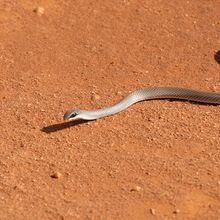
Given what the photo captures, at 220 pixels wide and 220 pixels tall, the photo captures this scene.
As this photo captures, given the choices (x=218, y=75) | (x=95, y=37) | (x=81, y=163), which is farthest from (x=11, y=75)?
(x=218, y=75)

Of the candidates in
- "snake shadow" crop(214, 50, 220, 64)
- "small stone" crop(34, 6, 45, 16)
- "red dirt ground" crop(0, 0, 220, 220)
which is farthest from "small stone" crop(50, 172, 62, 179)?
"small stone" crop(34, 6, 45, 16)

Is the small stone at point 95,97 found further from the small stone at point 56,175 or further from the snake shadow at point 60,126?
the small stone at point 56,175

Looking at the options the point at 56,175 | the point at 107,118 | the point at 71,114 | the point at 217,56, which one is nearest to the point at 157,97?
the point at 107,118

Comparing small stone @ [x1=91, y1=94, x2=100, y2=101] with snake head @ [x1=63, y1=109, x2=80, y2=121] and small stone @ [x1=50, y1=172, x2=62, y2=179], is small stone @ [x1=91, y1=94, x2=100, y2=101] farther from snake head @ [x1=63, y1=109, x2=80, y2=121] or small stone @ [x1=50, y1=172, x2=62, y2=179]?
small stone @ [x1=50, y1=172, x2=62, y2=179]

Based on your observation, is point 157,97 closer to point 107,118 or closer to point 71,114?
point 107,118

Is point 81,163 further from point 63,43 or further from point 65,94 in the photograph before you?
point 63,43

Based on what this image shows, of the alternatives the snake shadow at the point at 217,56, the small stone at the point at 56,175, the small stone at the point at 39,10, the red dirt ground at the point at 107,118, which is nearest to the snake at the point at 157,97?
the red dirt ground at the point at 107,118
